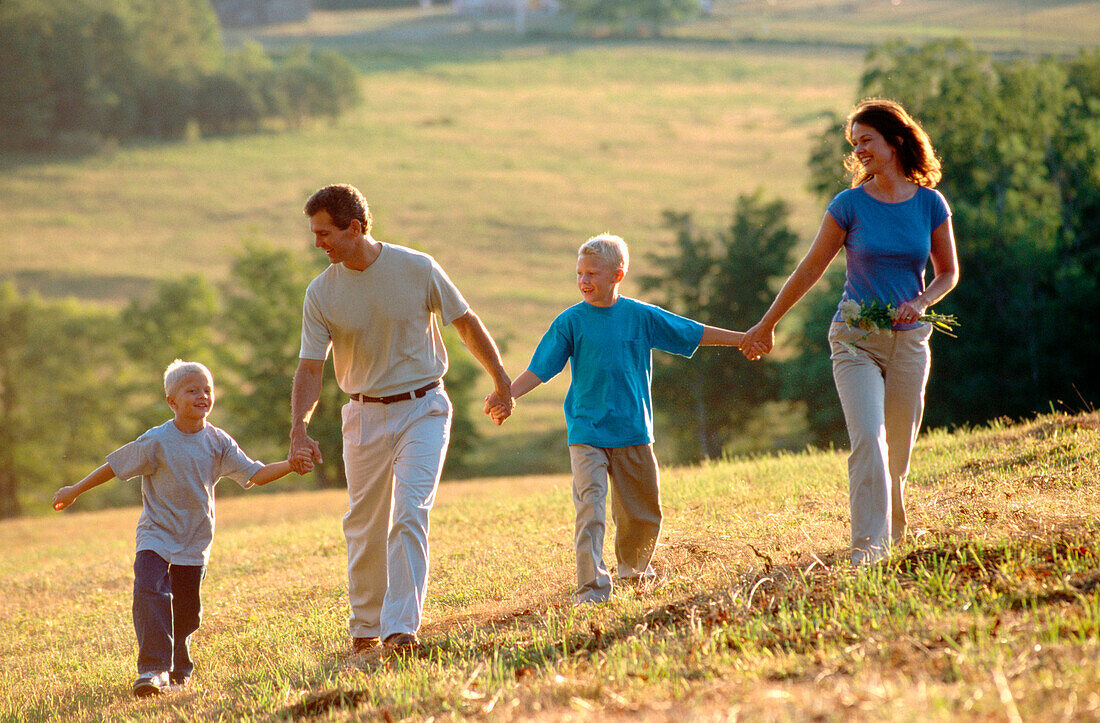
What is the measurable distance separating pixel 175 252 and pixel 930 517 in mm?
76832

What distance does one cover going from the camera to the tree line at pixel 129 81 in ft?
349

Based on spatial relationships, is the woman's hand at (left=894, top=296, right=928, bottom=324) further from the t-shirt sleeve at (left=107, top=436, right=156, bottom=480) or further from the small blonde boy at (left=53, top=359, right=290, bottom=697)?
the t-shirt sleeve at (left=107, top=436, right=156, bottom=480)

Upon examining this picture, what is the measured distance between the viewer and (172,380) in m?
6.58

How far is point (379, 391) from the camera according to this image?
628cm

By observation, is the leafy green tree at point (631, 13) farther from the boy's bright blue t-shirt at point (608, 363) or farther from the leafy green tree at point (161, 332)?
the boy's bright blue t-shirt at point (608, 363)

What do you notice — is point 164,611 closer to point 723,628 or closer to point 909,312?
A: point 723,628

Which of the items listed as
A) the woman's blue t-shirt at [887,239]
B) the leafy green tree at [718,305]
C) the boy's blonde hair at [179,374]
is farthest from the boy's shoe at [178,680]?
the leafy green tree at [718,305]

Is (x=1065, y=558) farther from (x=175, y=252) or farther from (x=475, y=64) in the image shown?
(x=475, y=64)

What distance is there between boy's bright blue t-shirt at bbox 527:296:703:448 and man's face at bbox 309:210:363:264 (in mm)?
1312

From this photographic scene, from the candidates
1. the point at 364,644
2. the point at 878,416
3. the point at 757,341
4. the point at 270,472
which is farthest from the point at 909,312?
the point at 270,472

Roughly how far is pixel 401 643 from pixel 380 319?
6.01 feet

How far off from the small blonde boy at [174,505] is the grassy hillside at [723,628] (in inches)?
13.2

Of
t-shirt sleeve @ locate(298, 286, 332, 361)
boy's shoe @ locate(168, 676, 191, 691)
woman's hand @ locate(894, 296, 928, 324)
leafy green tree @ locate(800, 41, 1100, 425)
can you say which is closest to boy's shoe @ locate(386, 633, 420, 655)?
boy's shoe @ locate(168, 676, 191, 691)

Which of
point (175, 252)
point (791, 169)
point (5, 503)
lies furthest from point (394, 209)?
point (5, 503)
